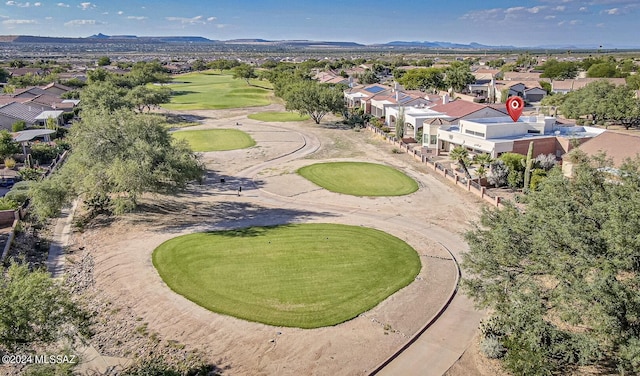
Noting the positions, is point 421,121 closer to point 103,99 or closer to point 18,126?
point 103,99

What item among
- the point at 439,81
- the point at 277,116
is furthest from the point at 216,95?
the point at 439,81

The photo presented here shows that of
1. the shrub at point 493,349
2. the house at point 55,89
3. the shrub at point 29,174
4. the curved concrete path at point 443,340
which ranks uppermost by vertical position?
the house at point 55,89

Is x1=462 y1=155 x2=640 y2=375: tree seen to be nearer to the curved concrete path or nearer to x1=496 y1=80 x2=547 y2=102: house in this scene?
the curved concrete path

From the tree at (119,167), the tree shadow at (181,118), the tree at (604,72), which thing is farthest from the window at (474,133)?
the tree at (604,72)

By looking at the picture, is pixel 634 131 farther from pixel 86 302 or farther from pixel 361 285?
pixel 86 302

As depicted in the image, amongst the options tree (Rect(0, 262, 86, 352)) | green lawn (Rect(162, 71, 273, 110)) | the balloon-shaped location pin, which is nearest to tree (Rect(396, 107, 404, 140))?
the balloon-shaped location pin

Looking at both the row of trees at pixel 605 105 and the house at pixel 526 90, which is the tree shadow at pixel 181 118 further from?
the row of trees at pixel 605 105
